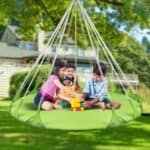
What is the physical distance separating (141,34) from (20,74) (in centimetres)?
833

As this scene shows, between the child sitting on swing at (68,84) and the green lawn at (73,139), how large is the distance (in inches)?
42.9

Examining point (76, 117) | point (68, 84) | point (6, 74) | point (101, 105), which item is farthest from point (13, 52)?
point (76, 117)

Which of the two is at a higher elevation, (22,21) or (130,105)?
(22,21)

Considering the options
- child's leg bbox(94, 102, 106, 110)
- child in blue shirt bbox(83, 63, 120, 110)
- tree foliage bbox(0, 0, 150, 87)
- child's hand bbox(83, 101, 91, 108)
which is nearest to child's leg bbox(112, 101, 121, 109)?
child in blue shirt bbox(83, 63, 120, 110)

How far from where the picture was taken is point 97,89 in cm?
786

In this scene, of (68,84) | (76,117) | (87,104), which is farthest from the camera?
(68,84)

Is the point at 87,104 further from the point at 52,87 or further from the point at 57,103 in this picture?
the point at 52,87

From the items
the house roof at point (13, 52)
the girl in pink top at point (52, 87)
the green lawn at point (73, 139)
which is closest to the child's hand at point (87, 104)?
the girl in pink top at point (52, 87)

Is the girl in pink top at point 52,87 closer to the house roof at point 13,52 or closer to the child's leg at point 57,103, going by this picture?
the child's leg at point 57,103

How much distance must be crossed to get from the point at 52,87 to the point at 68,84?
1.35ft

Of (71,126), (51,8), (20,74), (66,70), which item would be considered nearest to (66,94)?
(66,70)

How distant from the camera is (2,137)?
9875 millimetres

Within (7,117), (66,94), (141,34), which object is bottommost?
(7,117)

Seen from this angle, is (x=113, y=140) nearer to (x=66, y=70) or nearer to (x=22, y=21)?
(x=66, y=70)
